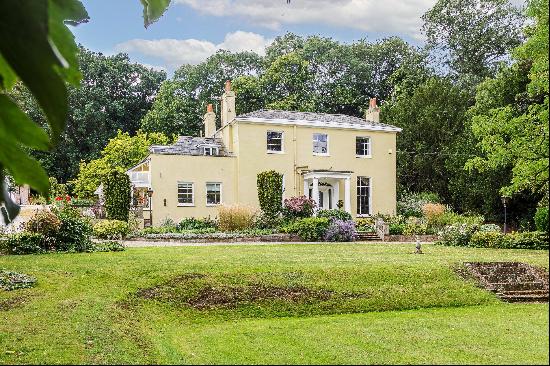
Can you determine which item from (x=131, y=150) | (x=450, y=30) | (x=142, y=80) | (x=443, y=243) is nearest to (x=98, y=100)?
(x=142, y=80)

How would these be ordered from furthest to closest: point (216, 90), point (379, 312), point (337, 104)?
point (216, 90) < point (337, 104) < point (379, 312)

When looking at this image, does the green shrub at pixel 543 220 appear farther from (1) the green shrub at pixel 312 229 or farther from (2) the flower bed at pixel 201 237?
(1) the green shrub at pixel 312 229

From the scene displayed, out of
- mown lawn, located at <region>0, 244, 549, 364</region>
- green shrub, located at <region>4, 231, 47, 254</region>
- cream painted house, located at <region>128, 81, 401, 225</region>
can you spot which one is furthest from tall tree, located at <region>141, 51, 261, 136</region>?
mown lawn, located at <region>0, 244, 549, 364</region>

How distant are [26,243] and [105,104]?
87.6 ft

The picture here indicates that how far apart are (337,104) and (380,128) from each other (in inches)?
380

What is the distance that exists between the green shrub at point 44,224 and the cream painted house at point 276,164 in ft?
29.3

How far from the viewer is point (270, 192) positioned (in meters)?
22.9

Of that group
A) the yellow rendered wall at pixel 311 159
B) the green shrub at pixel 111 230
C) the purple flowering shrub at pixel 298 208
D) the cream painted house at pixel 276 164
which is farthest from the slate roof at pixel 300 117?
the green shrub at pixel 111 230

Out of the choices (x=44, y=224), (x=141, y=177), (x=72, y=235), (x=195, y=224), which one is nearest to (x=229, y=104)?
(x=141, y=177)

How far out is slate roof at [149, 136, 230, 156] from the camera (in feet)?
77.3

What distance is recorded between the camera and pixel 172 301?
28.5 ft

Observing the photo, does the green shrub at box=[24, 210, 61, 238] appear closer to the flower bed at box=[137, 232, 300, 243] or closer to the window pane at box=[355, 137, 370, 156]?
the flower bed at box=[137, 232, 300, 243]

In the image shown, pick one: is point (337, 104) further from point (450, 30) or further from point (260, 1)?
point (260, 1)

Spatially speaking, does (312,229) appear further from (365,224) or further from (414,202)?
(414,202)
